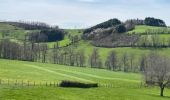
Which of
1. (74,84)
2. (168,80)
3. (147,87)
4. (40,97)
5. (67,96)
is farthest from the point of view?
(147,87)

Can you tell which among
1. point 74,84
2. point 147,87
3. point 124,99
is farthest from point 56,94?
point 147,87

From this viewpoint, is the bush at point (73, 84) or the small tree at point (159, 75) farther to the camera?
the small tree at point (159, 75)

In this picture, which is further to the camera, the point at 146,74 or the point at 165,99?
the point at 146,74

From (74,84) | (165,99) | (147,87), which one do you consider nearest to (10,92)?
(74,84)

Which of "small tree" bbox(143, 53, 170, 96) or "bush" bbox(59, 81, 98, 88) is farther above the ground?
"small tree" bbox(143, 53, 170, 96)

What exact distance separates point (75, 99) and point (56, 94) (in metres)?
5.99

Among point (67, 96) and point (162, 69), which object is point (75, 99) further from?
point (162, 69)

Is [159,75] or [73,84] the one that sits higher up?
[159,75]

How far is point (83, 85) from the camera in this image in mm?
104750

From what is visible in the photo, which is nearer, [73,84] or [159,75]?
[73,84]

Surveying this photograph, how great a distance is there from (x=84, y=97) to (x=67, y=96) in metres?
3.82

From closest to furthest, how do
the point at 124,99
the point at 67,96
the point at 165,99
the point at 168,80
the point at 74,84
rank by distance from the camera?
the point at 67,96 → the point at 124,99 → the point at 165,99 → the point at 74,84 → the point at 168,80

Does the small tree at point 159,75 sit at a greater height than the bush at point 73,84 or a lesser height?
greater

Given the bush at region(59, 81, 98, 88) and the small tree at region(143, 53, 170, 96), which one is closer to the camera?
the bush at region(59, 81, 98, 88)
